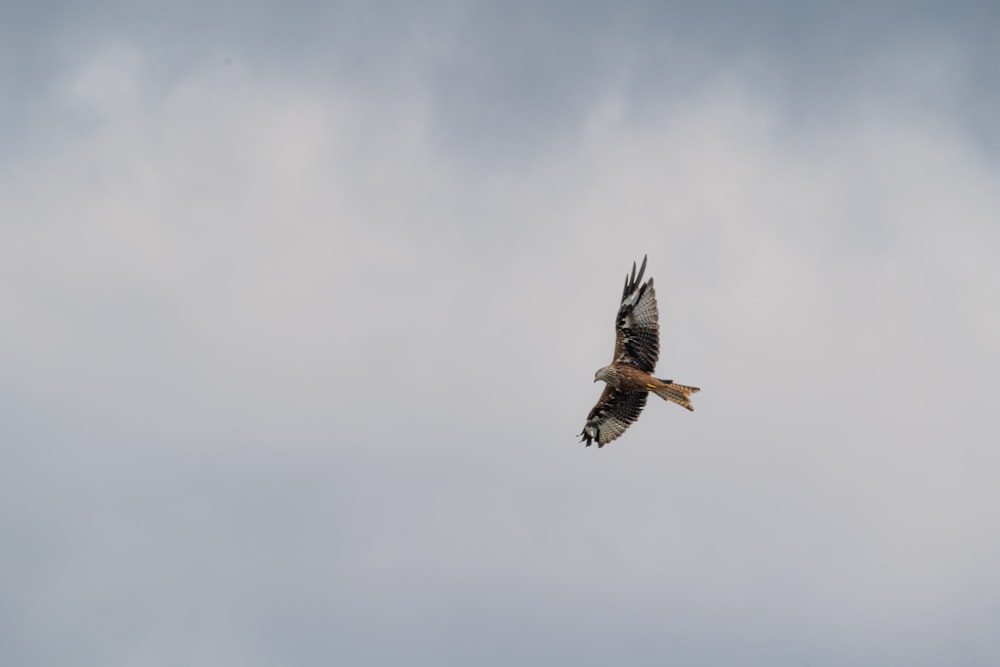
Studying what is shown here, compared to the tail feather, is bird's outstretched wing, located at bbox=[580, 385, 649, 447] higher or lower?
higher

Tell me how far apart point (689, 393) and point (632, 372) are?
1.66m

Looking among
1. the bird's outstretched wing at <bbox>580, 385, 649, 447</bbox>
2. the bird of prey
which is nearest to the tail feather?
the bird of prey

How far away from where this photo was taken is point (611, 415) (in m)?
34.1

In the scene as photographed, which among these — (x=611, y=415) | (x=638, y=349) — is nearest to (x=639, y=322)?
(x=638, y=349)

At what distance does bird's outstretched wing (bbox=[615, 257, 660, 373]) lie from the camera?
30703 mm

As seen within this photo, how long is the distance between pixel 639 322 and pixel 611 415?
4352mm

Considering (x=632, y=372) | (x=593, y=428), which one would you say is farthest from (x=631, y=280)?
(x=593, y=428)

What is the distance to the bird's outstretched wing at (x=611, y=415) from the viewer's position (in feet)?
109

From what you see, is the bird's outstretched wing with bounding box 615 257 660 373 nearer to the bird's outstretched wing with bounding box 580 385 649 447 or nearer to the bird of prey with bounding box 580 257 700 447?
the bird of prey with bounding box 580 257 700 447

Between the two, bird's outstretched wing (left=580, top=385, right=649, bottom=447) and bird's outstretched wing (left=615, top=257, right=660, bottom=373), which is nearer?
bird's outstretched wing (left=615, top=257, right=660, bottom=373)

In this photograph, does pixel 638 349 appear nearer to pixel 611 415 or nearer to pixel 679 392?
pixel 679 392

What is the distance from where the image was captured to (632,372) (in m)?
31.2

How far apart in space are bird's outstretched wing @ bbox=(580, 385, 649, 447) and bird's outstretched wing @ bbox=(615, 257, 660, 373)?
7.04ft

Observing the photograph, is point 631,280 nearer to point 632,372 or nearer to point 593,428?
point 632,372
